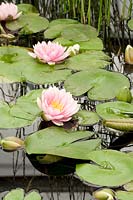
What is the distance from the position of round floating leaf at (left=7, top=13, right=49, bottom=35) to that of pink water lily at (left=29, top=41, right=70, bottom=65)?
320 mm

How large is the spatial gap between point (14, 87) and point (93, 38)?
43 centimetres

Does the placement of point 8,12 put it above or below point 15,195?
above

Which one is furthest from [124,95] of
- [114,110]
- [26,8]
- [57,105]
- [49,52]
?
[26,8]

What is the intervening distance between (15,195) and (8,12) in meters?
0.99

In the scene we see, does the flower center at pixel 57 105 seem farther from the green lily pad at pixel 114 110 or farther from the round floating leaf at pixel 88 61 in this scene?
the round floating leaf at pixel 88 61

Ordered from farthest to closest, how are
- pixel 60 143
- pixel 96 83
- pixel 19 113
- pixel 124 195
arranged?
pixel 96 83
pixel 19 113
pixel 60 143
pixel 124 195

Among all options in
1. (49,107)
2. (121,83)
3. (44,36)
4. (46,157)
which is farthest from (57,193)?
(44,36)

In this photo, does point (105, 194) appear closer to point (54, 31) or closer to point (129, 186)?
point (129, 186)

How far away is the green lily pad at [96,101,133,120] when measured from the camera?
1.40m

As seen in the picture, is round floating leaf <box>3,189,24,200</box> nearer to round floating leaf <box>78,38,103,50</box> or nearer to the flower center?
the flower center

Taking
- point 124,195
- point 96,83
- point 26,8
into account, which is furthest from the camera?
point 26,8

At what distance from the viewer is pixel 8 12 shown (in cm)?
194

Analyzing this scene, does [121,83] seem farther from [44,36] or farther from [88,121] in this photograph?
[44,36]

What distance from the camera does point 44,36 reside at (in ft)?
6.28
